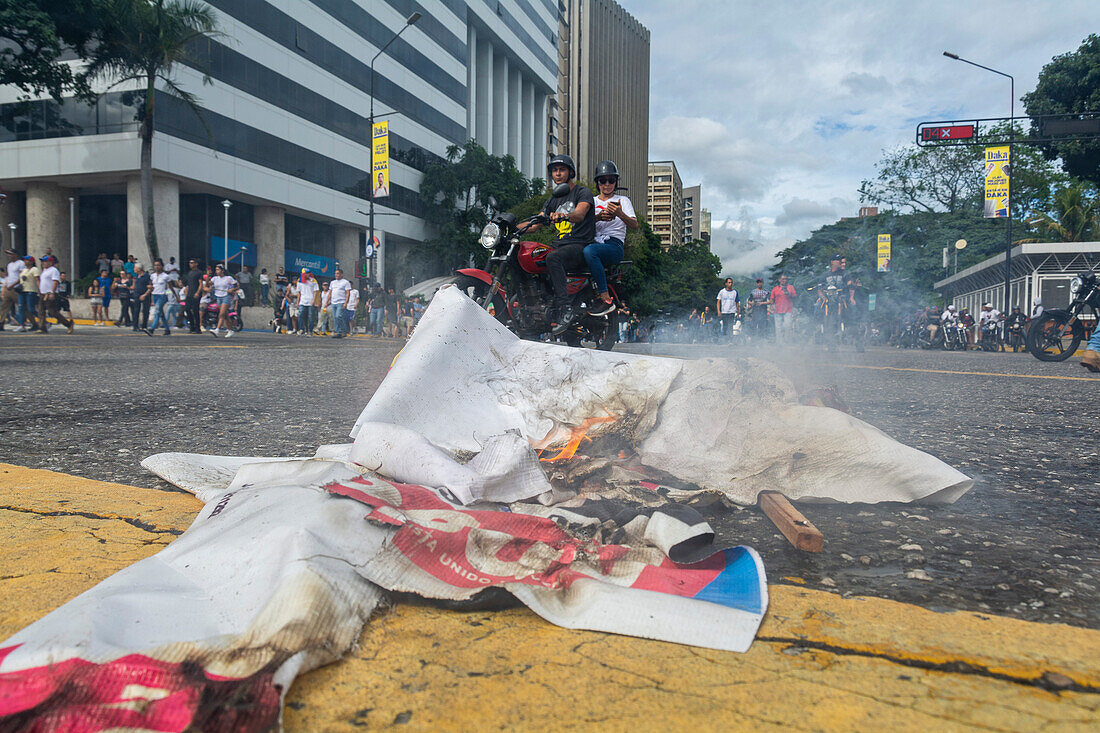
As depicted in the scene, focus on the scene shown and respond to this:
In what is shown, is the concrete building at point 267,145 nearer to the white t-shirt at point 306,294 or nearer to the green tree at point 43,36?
the green tree at point 43,36

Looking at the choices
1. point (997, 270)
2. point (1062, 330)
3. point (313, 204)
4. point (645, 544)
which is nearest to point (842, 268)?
point (1062, 330)

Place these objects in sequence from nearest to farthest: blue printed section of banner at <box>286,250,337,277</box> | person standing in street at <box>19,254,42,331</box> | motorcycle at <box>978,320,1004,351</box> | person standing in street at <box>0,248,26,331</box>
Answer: person standing in street at <box>0,248,26,331</box>, person standing in street at <box>19,254,42,331</box>, motorcycle at <box>978,320,1004,351</box>, blue printed section of banner at <box>286,250,337,277</box>

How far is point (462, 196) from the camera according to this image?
3734cm

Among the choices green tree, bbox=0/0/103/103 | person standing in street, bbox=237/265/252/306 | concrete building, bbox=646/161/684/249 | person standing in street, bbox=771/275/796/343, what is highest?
concrete building, bbox=646/161/684/249

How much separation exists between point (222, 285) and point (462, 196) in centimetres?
2397

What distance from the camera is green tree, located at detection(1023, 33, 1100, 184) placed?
2746cm

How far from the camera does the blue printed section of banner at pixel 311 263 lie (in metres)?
28.7

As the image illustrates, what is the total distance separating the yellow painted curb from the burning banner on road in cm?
4

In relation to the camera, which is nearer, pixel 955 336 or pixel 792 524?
pixel 792 524

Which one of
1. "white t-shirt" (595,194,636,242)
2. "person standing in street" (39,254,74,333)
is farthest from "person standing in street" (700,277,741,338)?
"person standing in street" (39,254,74,333)

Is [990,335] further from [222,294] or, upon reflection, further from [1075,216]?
[222,294]

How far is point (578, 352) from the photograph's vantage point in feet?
7.91

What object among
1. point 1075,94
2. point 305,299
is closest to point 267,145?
point 305,299

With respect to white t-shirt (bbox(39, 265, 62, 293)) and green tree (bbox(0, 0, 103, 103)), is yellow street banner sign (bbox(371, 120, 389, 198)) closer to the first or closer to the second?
green tree (bbox(0, 0, 103, 103))
